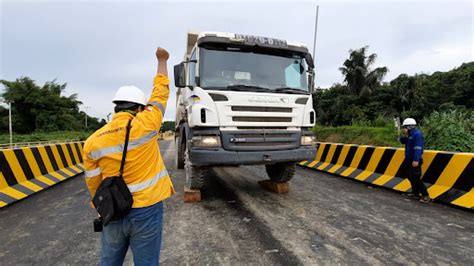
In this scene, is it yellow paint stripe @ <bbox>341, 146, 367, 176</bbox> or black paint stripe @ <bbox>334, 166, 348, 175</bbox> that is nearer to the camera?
yellow paint stripe @ <bbox>341, 146, 367, 176</bbox>

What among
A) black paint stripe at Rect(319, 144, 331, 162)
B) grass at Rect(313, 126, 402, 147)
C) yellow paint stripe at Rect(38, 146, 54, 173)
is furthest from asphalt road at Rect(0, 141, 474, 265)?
grass at Rect(313, 126, 402, 147)

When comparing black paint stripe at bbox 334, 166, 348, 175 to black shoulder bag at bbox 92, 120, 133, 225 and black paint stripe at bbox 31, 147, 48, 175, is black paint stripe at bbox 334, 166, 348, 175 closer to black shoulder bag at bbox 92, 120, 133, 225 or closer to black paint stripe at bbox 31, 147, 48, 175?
black shoulder bag at bbox 92, 120, 133, 225

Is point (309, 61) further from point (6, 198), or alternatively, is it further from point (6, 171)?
point (6, 171)

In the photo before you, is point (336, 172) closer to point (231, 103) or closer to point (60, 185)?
point (231, 103)

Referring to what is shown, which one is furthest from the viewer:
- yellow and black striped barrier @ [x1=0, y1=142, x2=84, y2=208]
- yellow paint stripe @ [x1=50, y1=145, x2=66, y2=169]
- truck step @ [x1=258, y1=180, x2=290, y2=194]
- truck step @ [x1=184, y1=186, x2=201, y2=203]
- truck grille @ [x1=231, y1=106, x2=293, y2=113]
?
yellow paint stripe @ [x1=50, y1=145, x2=66, y2=169]

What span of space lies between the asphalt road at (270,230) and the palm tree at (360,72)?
36.3 meters

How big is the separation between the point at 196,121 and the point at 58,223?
259cm

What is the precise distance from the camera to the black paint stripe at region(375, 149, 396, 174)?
668 cm

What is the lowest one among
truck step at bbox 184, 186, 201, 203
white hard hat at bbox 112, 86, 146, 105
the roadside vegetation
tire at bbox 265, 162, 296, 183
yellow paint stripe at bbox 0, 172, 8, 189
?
truck step at bbox 184, 186, 201, 203

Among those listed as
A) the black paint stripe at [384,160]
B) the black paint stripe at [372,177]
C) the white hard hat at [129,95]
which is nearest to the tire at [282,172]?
the black paint stripe at [372,177]

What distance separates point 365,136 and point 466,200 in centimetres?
967

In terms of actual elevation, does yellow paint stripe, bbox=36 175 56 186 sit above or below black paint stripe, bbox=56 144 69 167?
below

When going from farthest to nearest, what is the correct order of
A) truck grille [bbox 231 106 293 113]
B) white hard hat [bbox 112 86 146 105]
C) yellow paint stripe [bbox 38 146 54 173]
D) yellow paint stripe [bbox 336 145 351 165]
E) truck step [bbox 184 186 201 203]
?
yellow paint stripe [bbox 336 145 351 165] → yellow paint stripe [bbox 38 146 54 173] → truck step [bbox 184 186 201 203] → truck grille [bbox 231 106 293 113] → white hard hat [bbox 112 86 146 105]

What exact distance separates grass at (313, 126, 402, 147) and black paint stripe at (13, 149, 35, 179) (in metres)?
12.0
